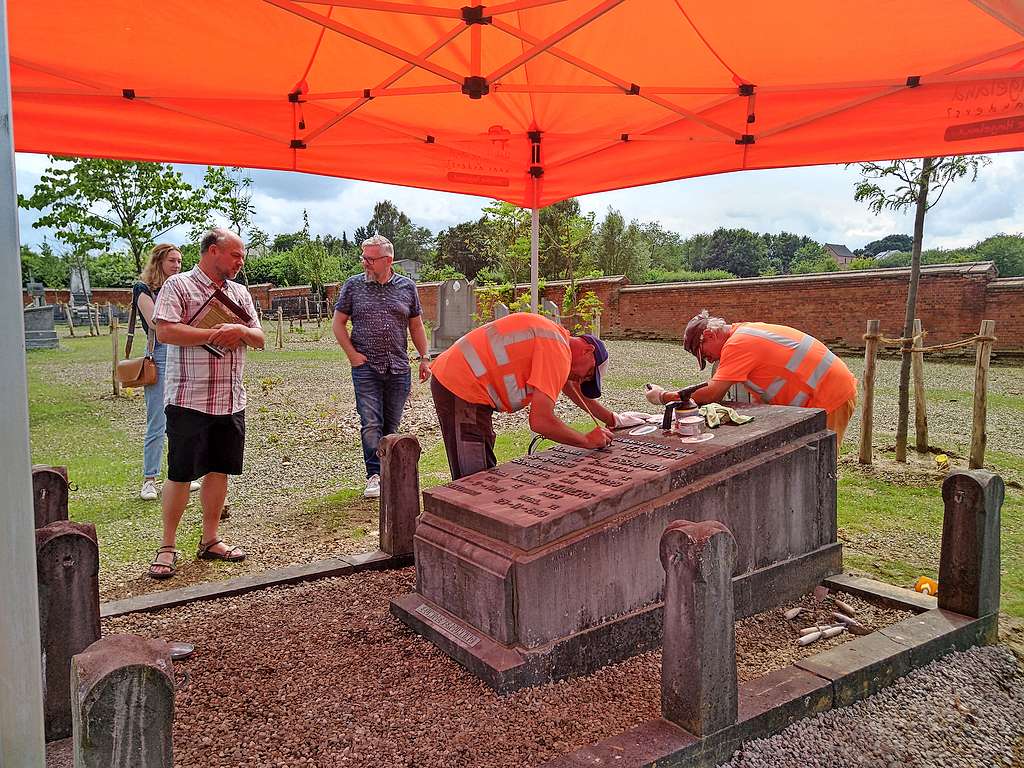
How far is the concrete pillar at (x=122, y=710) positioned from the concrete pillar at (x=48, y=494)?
6.19ft

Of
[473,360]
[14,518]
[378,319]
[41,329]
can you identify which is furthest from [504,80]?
[41,329]

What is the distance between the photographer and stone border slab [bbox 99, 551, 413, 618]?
3.59m

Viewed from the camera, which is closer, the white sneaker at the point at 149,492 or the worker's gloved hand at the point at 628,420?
the worker's gloved hand at the point at 628,420

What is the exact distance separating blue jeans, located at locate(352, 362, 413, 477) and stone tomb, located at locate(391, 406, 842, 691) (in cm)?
194

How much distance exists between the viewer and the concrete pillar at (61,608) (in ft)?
7.54

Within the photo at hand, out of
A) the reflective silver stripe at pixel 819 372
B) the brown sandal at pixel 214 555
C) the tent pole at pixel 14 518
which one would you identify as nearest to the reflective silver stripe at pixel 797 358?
the reflective silver stripe at pixel 819 372

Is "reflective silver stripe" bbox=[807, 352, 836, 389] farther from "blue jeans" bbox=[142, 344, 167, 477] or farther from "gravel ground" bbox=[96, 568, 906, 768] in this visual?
"blue jeans" bbox=[142, 344, 167, 477]

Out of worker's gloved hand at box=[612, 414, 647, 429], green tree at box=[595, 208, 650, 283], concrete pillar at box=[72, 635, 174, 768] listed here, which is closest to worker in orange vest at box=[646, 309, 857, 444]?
worker's gloved hand at box=[612, 414, 647, 429]

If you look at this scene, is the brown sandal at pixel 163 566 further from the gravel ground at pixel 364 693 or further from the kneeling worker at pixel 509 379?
the kneeling worker at pixel 509 379

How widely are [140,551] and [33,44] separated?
118 inches

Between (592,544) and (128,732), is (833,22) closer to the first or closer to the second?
(592,544)

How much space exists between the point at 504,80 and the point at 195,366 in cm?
270

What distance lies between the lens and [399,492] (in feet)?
13.7

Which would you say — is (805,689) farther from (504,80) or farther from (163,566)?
(504,80)
